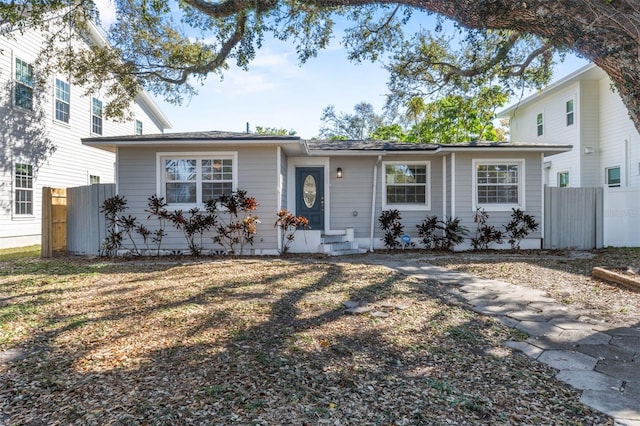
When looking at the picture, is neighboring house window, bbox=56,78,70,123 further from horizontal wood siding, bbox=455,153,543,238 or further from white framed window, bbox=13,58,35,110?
horizontal wood siding, bbox=455,153,543,238

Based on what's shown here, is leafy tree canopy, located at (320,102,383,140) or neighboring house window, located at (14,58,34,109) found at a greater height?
leafy tree canopy, located at (320,102,383,140)

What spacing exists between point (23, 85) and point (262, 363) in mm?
13267

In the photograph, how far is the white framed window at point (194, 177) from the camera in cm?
988

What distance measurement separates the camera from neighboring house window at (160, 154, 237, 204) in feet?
32.5

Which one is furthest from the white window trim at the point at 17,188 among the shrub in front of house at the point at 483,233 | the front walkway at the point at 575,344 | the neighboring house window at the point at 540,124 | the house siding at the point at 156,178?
the neighboring house window at the point at 540,124

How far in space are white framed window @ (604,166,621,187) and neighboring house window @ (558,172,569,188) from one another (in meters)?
1.40

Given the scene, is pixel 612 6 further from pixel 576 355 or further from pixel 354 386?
pixel 354 386

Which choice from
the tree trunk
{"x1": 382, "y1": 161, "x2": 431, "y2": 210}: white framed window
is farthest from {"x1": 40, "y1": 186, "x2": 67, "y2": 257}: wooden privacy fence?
the tree trunk

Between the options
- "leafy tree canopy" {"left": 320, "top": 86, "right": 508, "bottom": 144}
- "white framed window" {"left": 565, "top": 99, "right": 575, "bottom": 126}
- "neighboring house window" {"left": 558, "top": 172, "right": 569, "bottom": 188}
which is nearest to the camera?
"leafy tree canopy" {"left": 320, "top": 86, "right": 508, "bottom": 144}

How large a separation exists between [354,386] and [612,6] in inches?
214

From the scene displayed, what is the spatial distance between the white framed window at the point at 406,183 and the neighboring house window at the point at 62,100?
11088 millimetres

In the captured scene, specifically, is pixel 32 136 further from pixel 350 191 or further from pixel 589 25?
pixel 589 25

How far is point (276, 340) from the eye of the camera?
3559 millimetres

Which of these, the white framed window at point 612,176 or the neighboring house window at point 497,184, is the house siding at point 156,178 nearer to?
the neighboring house window at point 497,184
